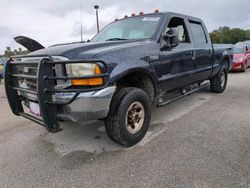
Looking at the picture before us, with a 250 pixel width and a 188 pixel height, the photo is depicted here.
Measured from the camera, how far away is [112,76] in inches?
106

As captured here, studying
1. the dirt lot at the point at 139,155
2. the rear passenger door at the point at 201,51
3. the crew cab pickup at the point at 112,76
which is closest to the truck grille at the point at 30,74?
the crew cab pickup at the point at 112,76

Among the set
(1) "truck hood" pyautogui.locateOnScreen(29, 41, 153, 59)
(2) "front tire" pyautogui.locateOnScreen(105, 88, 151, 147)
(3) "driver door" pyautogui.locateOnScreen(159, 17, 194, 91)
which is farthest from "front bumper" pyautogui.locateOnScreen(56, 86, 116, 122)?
(3) "driver door" pyautogui.locateOnScreen(159, 17, 194, 91)

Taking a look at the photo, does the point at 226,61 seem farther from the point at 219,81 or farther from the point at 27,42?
the point at 27,42

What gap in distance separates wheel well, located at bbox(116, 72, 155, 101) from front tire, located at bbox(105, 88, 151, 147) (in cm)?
25

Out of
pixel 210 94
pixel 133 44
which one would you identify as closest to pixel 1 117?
pixel 133 44

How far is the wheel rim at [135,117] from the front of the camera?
3123 millimetres

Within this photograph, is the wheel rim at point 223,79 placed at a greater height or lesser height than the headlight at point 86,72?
lesser

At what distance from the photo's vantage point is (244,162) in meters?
2.61

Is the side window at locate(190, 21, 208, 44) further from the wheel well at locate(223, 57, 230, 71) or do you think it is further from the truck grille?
the truck grille

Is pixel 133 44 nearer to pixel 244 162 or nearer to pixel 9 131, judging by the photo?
pixel 244 162

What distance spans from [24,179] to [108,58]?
167 centimetres

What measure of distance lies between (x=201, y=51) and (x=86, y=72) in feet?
10.4

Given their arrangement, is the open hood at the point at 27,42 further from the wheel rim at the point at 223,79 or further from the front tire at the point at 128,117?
the wheel rim at the point at 223,79

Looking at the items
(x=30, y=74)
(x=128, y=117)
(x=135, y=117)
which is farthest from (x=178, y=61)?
(x=30, y=74)
